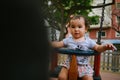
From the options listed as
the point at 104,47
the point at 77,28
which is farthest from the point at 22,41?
the point at 77,28

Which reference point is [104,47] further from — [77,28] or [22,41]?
[22,41]

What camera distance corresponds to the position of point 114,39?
95.9ft

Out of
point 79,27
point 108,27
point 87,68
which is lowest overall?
point 87,68

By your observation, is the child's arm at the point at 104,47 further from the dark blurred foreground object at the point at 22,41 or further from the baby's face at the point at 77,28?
the dark blurred foreground object at the point at 22,41

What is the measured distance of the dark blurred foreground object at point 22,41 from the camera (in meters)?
0.16

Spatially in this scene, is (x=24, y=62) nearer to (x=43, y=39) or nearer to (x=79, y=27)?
(x=43, y=39)

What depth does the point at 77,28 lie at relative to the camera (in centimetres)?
260

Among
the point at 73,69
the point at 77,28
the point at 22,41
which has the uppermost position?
the point at 77,28

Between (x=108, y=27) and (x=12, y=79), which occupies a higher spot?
(x=108, y=27)

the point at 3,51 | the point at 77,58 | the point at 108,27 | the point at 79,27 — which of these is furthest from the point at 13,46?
the point at 108,27

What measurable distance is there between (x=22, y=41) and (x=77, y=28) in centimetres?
244

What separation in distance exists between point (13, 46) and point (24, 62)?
0.01m

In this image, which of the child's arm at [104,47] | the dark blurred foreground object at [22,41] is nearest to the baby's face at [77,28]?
the child's arm at [104,47]

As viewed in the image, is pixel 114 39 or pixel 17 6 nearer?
pixel 17 6
